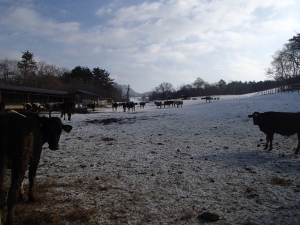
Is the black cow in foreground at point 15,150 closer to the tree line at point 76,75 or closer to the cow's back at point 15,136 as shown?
the cow's back at point 15,136

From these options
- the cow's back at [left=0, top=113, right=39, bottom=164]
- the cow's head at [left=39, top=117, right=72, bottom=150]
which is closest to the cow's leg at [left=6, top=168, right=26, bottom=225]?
the cow's back at [left=0, top=113, right=39, bottom=164]

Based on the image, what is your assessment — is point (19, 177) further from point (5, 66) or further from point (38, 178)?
point (5, 66)

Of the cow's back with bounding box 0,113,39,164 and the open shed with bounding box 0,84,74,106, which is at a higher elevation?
the open shed with bounding box 0,84,74,106

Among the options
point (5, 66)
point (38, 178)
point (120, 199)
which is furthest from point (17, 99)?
point (5, 66)

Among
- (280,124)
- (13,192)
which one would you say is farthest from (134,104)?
(13,192)

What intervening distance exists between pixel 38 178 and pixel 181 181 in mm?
3645

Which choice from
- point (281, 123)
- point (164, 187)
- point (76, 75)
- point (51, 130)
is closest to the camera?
point (51, 130)

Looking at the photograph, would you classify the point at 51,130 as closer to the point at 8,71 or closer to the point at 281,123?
the point at 281,123

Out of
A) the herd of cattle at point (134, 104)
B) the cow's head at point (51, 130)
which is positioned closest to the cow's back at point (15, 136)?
the cow's head at point (51, 130)

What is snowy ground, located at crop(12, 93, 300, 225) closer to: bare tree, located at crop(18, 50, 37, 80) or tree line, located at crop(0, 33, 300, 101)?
tree line, located at crop(0, 33, 300, 101)

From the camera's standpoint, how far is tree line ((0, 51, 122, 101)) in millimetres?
63750

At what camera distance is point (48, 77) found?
65.2 meters

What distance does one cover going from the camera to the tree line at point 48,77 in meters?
63.8

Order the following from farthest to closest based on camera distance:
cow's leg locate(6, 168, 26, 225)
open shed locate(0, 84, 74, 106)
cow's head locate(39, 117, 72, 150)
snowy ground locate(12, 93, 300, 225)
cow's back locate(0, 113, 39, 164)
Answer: open shed locate(0, 84, 74, 106) → cow's head locate(39, 117, 72, 150) → snowy ground locate(12, 93, 300, 225) → cow's back locate(0, 113, 39, 164) → cow's leg locate(6, 168, 26, 225)
